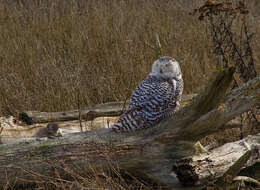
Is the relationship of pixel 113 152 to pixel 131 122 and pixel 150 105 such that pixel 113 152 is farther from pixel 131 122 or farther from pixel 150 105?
pixel 150 105

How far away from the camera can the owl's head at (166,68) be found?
2656 mm

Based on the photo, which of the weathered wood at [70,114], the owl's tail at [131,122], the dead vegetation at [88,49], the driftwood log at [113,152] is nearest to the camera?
the driftwood log at [113,152]

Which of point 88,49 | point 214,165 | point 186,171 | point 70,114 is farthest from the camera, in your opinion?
point 88,49

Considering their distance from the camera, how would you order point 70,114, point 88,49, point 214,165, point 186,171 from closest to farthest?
point 186,171 < point 214,165 < point 70,114 < point 88,49

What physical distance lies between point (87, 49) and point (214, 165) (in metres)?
3.69

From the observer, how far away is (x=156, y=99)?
2580 millimetres

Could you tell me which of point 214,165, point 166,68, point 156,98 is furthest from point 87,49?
point 214,165

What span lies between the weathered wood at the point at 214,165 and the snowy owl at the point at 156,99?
1.36ft

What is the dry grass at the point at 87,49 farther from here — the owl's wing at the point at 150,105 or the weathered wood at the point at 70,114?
the owl's wing at the point at 150,105

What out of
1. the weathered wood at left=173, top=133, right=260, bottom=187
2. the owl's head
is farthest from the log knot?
the owl's head

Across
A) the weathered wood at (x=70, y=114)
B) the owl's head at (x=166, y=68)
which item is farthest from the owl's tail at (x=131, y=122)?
the weathered wood at (x=70, y=114)

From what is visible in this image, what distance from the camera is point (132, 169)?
2.67m

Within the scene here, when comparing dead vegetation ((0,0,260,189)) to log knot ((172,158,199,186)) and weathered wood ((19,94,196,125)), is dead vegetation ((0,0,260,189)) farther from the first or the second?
log knot ((172,158,199,186))

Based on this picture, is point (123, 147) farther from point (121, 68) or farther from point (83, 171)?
point (121, 68)
